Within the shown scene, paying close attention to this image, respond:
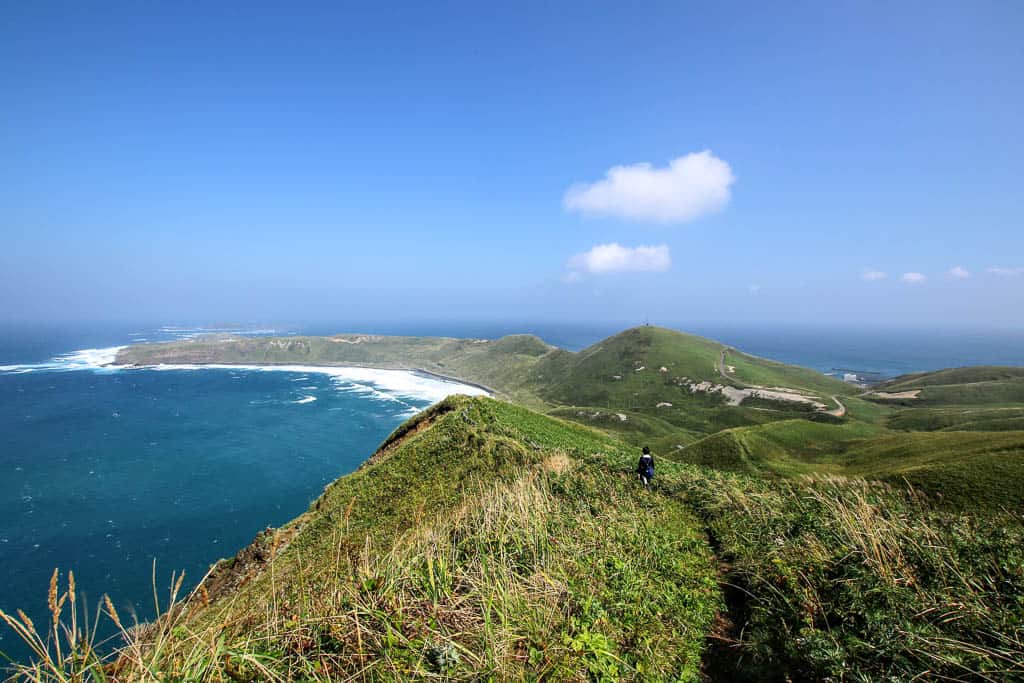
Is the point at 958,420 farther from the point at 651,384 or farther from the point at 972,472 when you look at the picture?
the point at 651,384

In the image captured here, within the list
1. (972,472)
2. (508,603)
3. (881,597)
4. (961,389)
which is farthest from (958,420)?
(508,603)

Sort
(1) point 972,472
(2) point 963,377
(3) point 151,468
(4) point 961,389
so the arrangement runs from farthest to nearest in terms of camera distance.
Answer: (2) point 963,377
(4) point 961,389
(3) point 151,468
(1) point 972,472

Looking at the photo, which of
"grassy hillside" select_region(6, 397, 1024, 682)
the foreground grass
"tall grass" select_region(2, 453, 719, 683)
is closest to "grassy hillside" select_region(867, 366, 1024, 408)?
"grassy hillside" select_region(6, 397, 1024, 682)

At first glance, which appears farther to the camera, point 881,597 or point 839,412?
point 839,412

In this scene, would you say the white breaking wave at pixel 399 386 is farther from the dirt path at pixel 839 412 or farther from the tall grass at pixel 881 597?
the tall grass at pixel 881 597

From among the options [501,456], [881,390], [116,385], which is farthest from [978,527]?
[116,385]

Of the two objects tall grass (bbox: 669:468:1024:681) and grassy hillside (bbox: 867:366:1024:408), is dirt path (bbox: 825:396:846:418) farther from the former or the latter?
tall grass (bbox: 669:468:1024:681)

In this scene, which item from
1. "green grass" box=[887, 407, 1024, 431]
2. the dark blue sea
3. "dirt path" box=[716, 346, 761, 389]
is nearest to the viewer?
the dark blue sea

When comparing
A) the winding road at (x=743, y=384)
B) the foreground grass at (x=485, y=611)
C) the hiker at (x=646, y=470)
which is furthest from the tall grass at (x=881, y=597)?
the winding road at (x=743, y=384)

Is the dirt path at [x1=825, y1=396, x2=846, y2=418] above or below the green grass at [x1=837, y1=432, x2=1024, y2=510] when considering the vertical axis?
below
